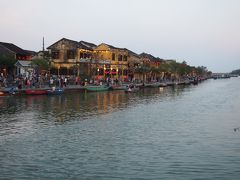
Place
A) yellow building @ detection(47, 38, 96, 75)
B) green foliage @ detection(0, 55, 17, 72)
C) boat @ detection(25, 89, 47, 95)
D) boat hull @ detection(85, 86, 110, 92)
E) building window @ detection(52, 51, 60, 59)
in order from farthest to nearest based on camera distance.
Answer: building window @ detection(52, 51, 60, 59)
yellow building @ detection(47, 38, 96, 75)
green foliage @ detection(0, 55, 17, 72)
boat hull @ detection(85, 86, 110, 92)
boat @ detection(25, 89, 47, 95)

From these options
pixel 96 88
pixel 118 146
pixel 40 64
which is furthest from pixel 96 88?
pixel 118 146

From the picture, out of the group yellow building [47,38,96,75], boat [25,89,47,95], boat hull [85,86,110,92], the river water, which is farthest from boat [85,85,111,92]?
the river water

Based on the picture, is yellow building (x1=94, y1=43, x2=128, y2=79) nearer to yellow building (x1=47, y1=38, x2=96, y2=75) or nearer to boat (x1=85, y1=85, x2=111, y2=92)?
yellow building (x1=47, y1=38, x2=96, y2=75)

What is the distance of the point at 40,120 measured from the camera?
39188mm

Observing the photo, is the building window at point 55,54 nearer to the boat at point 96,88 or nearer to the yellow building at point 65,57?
the yellow building at point 65,57

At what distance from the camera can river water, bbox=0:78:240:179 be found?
20516 millimetres

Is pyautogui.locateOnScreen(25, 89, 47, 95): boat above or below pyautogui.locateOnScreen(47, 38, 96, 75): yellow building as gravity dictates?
below

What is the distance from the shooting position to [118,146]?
26.6 m

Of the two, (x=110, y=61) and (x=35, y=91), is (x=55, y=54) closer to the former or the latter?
(x=110, y=61)

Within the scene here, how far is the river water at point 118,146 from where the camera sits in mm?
20516

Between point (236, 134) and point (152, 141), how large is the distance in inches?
280

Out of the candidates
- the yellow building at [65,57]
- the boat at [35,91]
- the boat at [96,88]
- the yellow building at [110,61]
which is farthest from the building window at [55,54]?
the boat at [35,91]

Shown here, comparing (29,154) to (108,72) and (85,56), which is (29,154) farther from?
(108,72)

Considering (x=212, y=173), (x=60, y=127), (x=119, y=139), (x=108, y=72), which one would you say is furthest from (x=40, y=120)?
(x=108, y=72)
